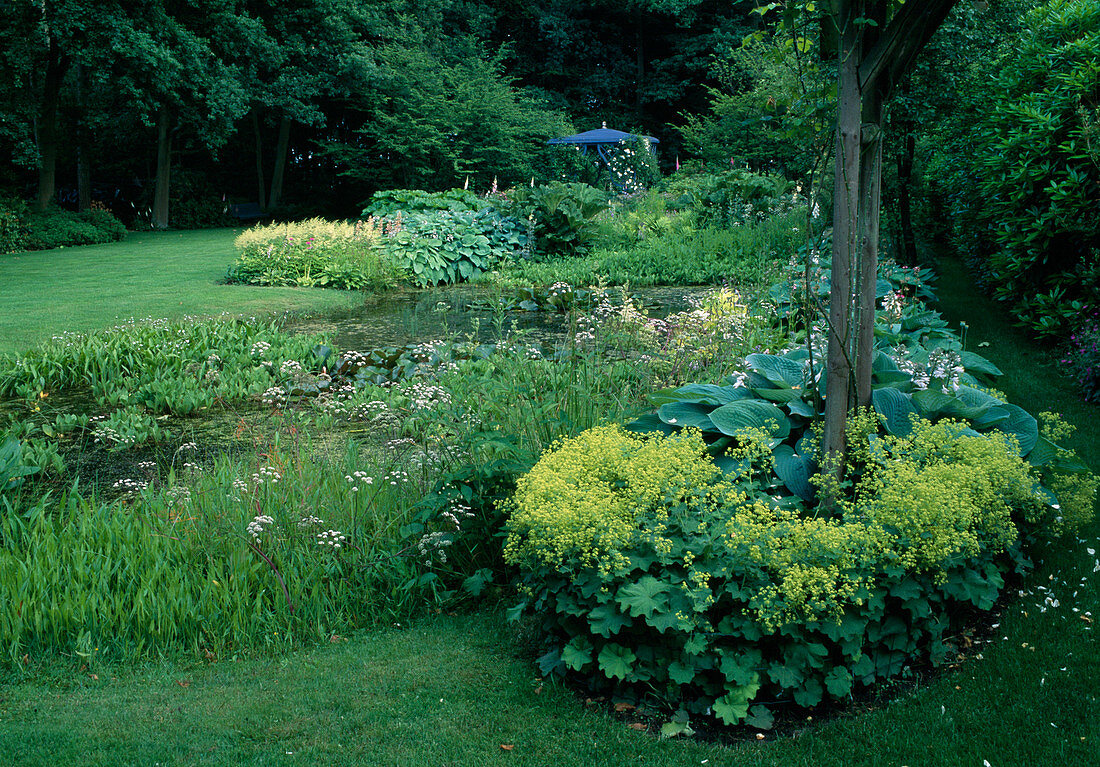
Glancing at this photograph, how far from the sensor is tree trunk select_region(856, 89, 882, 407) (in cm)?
290

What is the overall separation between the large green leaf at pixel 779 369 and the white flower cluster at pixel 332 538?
78.3 inches

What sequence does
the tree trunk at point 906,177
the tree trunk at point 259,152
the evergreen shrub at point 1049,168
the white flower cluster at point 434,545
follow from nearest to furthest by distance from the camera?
the white flower cluster at point 434,545 → the evergreen shrub at point 1049,168 → the tree trunk at point 906,177 → the tree trunk at point 259,152

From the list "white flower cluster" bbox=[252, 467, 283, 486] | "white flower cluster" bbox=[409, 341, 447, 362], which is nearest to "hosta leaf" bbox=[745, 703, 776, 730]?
"white flower cluster" bbox=[252, 467, 283, 486]

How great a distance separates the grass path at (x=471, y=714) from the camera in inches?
84.3

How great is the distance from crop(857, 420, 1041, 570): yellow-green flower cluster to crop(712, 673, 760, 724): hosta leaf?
0.58 metres

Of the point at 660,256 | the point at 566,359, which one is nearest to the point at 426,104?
the point at 660,256

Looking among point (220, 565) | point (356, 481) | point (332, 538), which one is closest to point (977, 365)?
point (356, 481)

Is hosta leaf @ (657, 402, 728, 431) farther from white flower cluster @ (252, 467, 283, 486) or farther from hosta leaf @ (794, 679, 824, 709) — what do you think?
white flower cluster @ (252, 467, 283, 486)

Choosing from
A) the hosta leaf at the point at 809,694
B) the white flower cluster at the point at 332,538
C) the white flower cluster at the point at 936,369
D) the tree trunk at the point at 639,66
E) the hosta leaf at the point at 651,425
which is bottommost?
the hosta leaf at the point at 809,694

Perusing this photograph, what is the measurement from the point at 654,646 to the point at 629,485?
52cm

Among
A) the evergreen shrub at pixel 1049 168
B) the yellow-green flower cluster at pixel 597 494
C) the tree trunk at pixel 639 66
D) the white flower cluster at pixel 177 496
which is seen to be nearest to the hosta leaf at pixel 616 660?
the yellow-green flower cluster at pixel 597 494

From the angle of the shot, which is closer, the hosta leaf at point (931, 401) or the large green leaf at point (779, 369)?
the hosta leaf at point (931, 401)

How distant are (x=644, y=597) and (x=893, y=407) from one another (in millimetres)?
1529

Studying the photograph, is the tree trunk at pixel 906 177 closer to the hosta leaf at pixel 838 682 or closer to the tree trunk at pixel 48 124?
the hosta leaf at pixel 838 682
